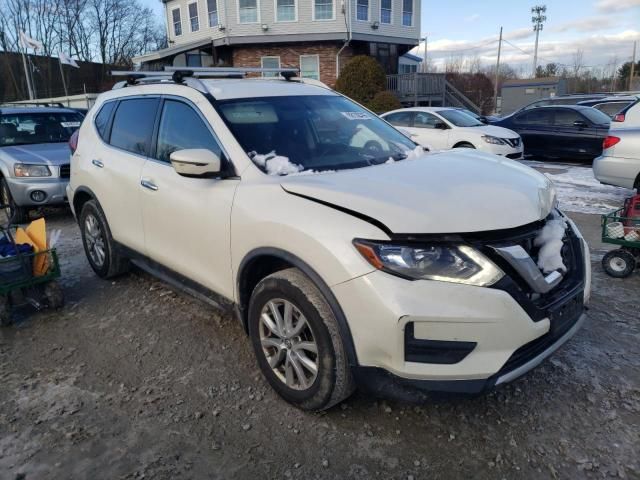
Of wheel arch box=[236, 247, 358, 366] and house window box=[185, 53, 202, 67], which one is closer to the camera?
wheel arch box=[236, 247, 358, 366]

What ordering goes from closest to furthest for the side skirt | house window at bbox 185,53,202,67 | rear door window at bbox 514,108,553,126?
the side skirt
rear door window at bbox 514,108,553,126
house window at bbox 185,53,202,67

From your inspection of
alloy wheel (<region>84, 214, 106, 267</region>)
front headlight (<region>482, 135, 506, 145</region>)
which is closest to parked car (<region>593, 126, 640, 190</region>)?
front headlight (<region>482, 135, 506, 145</region>)

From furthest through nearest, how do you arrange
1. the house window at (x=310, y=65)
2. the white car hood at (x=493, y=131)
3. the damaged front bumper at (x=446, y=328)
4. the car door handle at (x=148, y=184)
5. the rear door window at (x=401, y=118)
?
the house window at (x=310, y=65)
the rear door window at (x=401, y=118)
the white car hood at (x=493, y=131)
the car door handle at (x=148, y=184)
the damaged front bumper at (x=446, y=328)

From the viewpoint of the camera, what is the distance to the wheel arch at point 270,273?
→ 7.66 feet

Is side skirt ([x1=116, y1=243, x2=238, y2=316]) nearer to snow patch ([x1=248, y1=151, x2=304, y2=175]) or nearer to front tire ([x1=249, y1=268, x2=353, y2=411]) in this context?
front tire ([x1=249, y1=268, x2=353, y2=411])

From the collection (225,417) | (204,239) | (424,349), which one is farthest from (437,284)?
(204,239)

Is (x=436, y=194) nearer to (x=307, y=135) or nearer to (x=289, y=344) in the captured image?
(x=289, y=344)

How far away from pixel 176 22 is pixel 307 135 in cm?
2837

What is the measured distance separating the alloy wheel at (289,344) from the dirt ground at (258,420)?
0.73ft

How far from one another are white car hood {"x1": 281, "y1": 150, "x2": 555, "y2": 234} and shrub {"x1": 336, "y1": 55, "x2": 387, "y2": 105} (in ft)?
62.2

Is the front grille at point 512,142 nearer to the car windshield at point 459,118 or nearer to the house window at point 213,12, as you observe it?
the car windshield at point 459,118

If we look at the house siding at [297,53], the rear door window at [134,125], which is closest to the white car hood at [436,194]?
the rear door window at [134,125]

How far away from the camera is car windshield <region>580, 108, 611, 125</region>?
11.8 metres

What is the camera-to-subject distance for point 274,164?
2967mm
